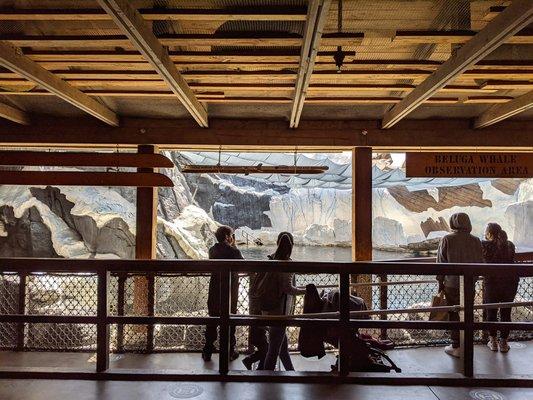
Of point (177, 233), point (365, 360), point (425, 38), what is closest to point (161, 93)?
point (425, 38)

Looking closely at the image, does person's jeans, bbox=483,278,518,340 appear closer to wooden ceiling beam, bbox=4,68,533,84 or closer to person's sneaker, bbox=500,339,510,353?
person's sneaker, bbox=500,339,510,353

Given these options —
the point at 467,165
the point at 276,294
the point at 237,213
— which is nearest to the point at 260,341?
the point at 276,294

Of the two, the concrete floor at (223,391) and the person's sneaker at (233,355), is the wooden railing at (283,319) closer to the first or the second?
the concrete floor at (223,391)

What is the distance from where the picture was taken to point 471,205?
760 inches

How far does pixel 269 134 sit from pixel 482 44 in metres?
3.53

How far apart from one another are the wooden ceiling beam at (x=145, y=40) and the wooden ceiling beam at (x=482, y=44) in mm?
2470

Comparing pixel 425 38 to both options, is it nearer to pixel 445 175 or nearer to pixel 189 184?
pixel 445 175

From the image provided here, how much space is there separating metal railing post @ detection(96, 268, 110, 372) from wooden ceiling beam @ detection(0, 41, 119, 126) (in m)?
2.04

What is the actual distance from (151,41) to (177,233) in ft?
43.5

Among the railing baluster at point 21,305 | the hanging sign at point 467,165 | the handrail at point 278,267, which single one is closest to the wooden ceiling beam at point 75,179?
the railing baluster at point 21,305

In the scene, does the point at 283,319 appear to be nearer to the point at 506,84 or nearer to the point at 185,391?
the point at 185,391

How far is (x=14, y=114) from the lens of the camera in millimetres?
5590

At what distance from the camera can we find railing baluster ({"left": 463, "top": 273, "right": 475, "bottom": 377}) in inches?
109

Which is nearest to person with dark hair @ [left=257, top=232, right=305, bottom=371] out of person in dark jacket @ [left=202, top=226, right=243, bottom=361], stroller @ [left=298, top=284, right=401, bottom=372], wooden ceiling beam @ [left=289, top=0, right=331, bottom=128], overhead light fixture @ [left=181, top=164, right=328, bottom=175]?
stroller @ [left=298, top=284, right=401, bottom=372]
